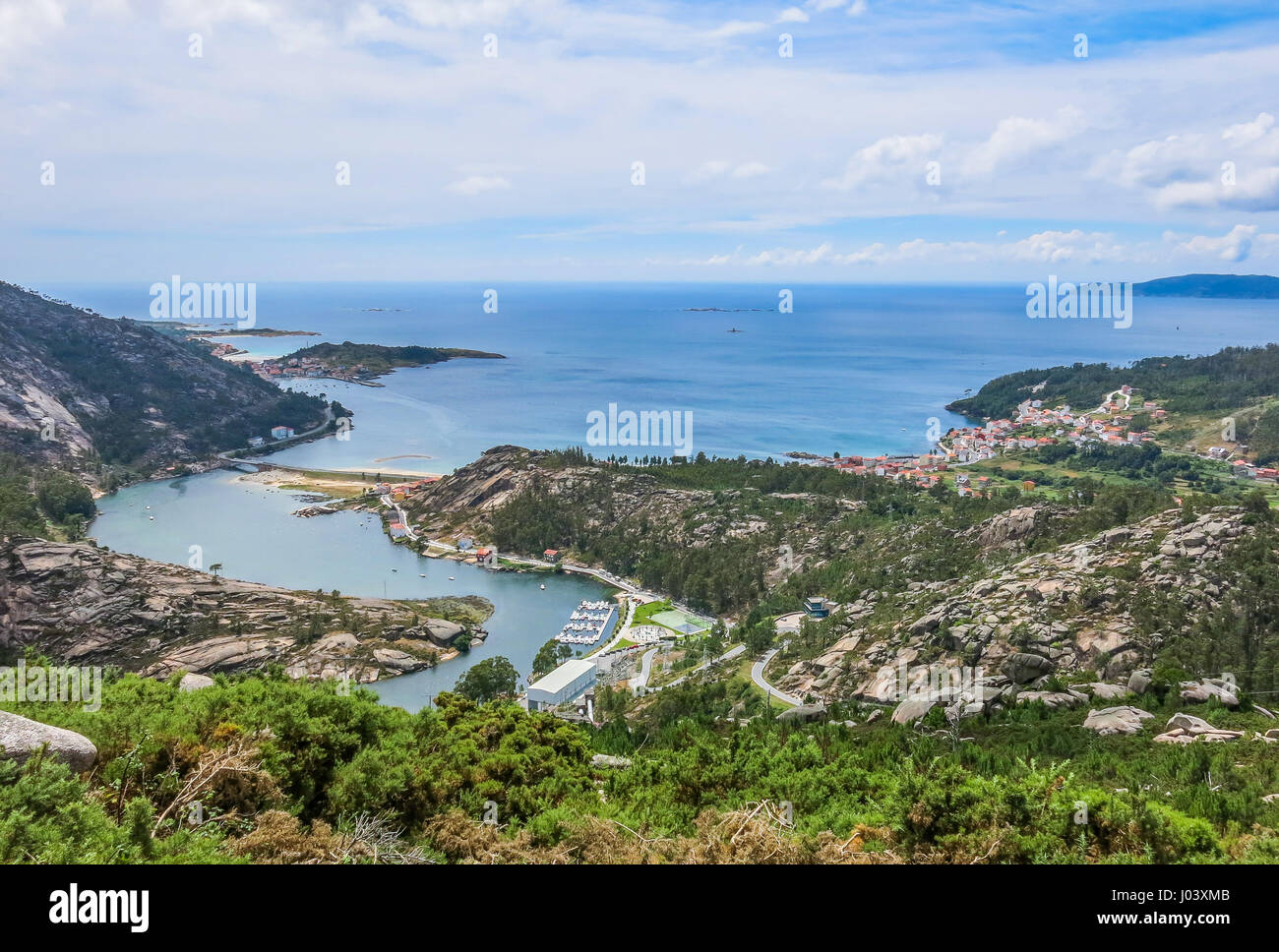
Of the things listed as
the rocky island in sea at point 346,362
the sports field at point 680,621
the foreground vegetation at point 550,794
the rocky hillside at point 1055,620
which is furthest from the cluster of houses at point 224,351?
the foreground vegetation at point 550,794

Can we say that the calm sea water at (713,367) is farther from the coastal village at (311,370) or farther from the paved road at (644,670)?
the paved road at (644,670)

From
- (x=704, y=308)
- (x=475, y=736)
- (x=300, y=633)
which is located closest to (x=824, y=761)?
(x=475, y=736)

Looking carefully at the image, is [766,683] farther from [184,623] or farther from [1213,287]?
[1213,287]

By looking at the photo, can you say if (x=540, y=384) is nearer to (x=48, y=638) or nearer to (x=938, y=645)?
(x=48, y=638)

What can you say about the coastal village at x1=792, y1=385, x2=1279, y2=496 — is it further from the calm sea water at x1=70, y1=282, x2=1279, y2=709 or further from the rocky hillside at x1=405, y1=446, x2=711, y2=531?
the rocky hillside at x1=405, y1=446, x2=711, y2=531

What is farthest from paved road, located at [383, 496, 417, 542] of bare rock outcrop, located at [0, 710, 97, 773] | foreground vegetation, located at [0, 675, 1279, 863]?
bare rock outcrop, located at [0, 710, 97, 773]
